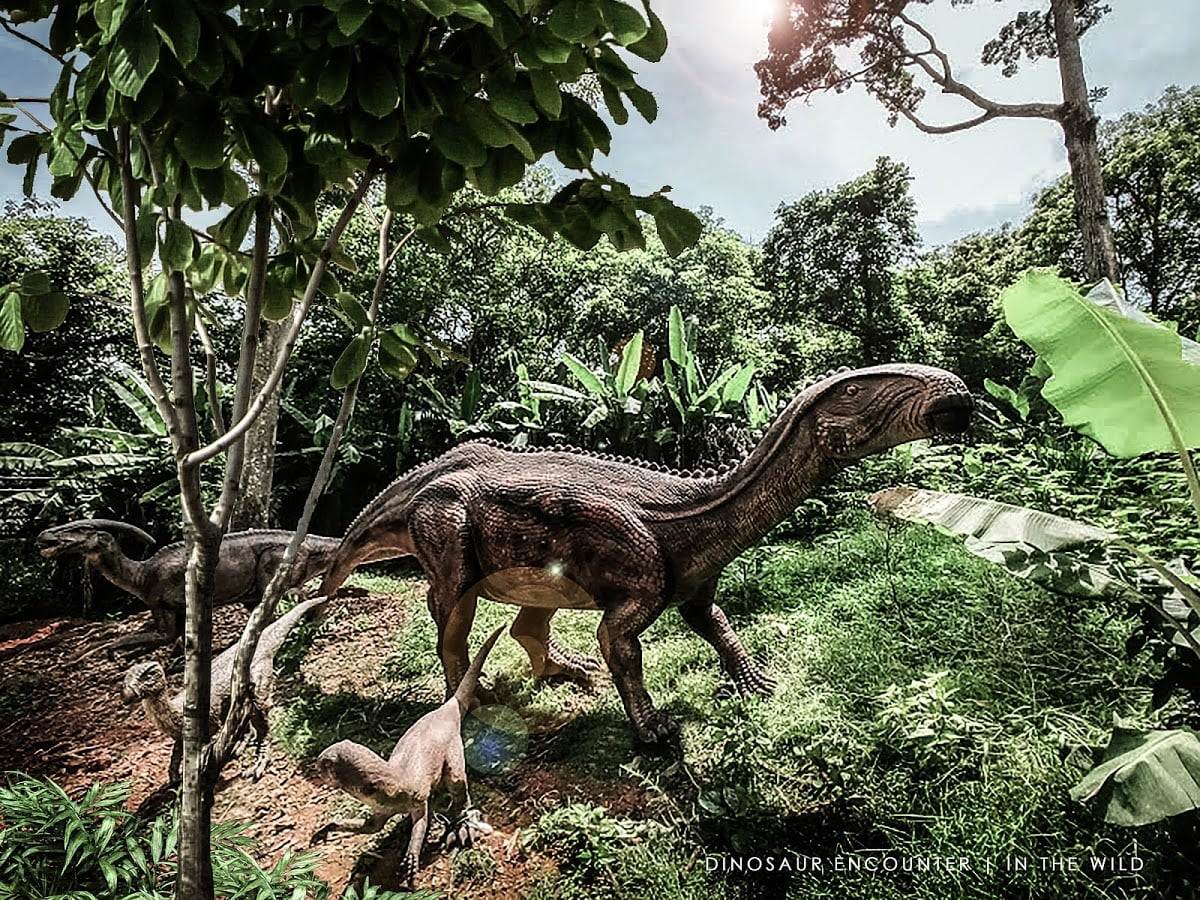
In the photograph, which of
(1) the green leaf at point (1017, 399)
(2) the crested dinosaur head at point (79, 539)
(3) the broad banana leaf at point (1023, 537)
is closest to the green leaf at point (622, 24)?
(3) the broad banana leaf at point (1023, 537)

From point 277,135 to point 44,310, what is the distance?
53cm

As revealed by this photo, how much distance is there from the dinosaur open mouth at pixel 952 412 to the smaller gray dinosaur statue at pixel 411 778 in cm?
176

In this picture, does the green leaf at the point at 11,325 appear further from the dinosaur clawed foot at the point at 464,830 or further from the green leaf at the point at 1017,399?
the green leaf at the point at 1017,399

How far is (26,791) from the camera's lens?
222 cm

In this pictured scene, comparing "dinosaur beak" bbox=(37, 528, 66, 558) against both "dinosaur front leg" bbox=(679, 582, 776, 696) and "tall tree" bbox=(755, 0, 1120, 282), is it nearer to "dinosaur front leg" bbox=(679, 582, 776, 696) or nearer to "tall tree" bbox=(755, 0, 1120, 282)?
"dinosaur front leg" bbox=(679, 582, 776, 696)

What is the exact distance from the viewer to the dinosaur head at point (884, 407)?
1.89m

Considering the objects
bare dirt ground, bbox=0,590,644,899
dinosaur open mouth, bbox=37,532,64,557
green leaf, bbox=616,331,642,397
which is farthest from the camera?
green leaf, bbox=616,331,642,397

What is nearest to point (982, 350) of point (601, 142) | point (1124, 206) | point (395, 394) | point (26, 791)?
point (1124, 206)

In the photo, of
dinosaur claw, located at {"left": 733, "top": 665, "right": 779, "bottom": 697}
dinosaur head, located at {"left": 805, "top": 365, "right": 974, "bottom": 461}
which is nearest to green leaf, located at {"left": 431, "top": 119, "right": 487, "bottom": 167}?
dinosaur head, located at {"left": 805, "top": 365, "right": 974, "bottom": 461}

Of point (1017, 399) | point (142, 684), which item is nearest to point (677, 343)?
point (1017, 399)

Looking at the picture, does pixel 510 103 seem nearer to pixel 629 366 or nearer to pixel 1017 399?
pixel 629 366

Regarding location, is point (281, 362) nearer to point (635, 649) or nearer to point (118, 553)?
point (635, 649)

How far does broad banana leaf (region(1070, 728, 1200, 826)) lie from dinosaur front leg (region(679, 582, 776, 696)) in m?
1.36

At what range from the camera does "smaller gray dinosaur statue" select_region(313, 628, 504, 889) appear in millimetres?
1710
